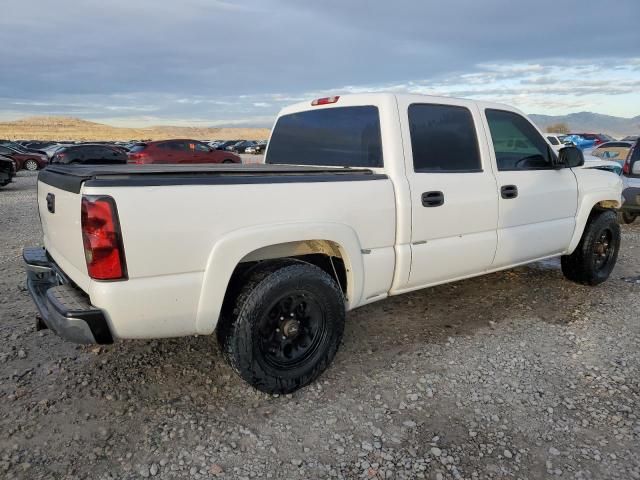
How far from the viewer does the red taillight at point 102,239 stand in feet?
7.90

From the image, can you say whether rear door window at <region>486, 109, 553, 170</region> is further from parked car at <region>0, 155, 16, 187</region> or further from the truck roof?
parked car at <region>0, 155, 16, 187</region>

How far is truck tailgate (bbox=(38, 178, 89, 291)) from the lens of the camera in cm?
263

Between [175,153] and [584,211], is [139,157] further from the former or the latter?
[584,211]

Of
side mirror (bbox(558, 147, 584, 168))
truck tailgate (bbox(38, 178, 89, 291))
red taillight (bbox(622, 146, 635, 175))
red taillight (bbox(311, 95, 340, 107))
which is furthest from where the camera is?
red taillight (bbox(622, 146, 635, 175))

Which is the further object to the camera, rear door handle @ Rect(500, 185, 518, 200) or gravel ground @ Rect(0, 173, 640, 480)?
rear door handle @ Rect(500, 185, 518, 200)

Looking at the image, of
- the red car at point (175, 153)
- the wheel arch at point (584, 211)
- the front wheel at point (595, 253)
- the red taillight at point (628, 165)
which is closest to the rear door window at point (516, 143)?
the wheel arch at point (584, 211)

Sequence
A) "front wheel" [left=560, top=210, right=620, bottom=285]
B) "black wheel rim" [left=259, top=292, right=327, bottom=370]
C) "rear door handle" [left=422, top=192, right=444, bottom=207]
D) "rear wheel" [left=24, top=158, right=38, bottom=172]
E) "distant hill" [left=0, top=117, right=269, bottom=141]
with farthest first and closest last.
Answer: "distant hill" [left=0, top=117, right=269, bottom=141] → "rear wheel" [left=24, top=158, right=38, bottom=172] → "front wheel" [left=560, top=210, right=620, bottom=285] → "rear door handle" [left=422, top=192, right=444, bottom=207] → "black wheel rim" [left=259, top=292, right=327, bottom=370]

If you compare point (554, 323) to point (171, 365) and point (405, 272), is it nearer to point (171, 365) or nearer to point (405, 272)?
point (405, 272)

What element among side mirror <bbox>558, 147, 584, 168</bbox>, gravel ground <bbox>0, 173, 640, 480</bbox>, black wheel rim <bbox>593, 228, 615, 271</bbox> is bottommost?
gravel ground <bbox>0, 173, 640, 480</bbox>

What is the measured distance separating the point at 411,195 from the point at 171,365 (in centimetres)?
205

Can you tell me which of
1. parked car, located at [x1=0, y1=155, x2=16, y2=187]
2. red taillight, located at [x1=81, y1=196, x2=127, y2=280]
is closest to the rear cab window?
red taillight, located at [x1=81, y1=196, x2=127, y2=280]

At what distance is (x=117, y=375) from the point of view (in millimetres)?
3369

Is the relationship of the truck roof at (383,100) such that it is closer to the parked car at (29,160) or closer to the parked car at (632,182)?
the parked car at (632,182)

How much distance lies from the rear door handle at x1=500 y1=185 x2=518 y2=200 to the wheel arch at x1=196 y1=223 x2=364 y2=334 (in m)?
1.57
